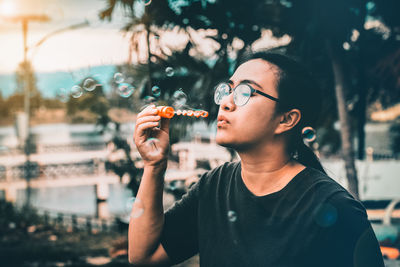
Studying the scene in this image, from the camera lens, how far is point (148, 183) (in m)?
1.41

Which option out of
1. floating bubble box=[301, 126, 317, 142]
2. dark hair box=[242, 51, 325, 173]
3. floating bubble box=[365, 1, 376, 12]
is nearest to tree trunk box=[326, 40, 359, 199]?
floating bubble box=[365, 1, 376, 12]

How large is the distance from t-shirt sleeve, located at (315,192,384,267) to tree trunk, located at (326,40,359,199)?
2.68 m

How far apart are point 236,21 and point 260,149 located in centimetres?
239

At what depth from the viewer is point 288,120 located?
1.40 m

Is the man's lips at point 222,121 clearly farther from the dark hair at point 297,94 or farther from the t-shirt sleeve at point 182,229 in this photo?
the t-shirt sleeve at point 182,229

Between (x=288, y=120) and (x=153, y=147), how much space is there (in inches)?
18.6

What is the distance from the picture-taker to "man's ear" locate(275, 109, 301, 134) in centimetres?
138

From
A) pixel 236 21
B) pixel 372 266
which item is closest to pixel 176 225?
pixel 372 266

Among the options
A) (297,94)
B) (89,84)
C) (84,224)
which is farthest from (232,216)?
(84,224)

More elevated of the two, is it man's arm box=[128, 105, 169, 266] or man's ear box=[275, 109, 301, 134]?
man's ear box=[275, 109, 301, 134]

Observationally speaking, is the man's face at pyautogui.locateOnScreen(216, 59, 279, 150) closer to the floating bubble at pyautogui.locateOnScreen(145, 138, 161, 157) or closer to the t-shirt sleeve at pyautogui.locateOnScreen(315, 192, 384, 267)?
the floating bubble at pyautogui.locateOnScreen(145, 138, 161, 157)

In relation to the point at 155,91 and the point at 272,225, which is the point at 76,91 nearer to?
the point at 155,91

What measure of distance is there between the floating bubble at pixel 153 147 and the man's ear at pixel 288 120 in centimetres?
41

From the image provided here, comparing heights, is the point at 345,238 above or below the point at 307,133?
below
